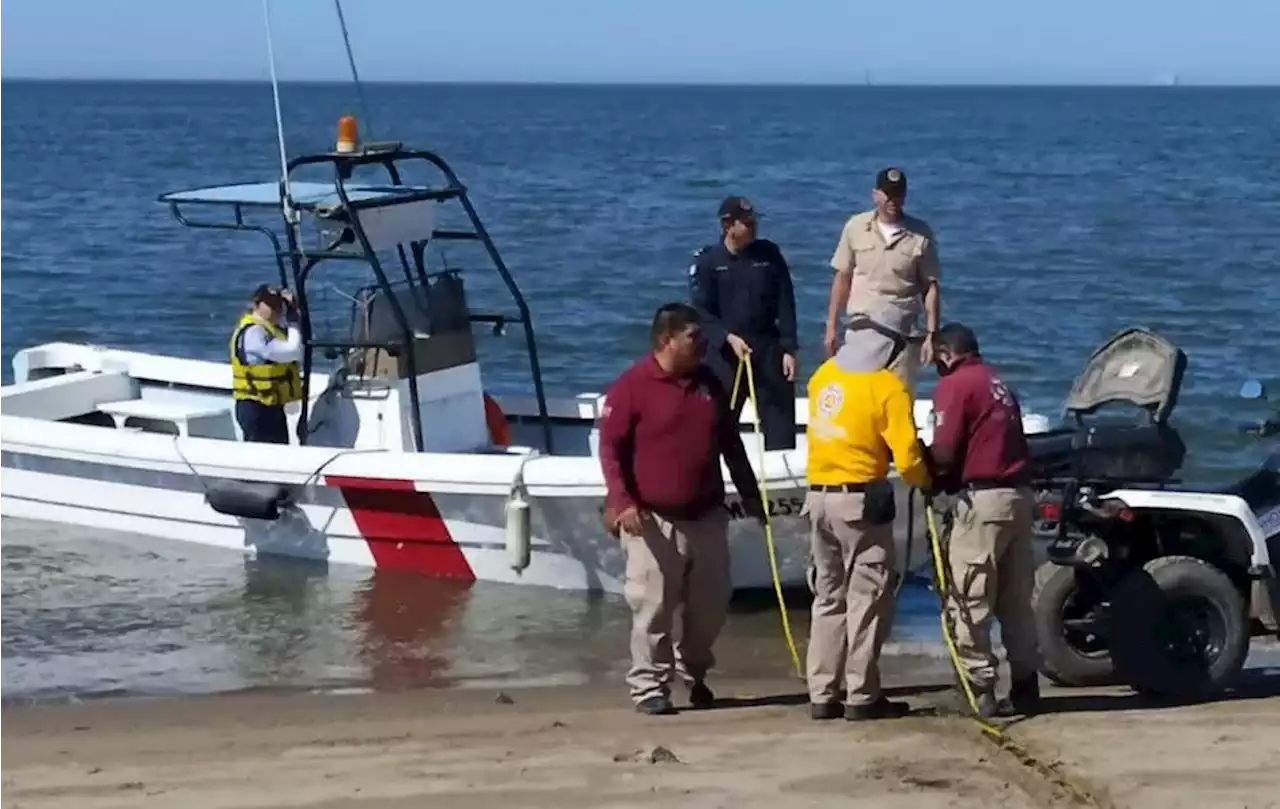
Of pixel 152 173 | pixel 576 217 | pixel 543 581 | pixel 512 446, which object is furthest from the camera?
pixel 152 173

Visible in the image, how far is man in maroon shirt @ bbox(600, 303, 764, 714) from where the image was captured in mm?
6906

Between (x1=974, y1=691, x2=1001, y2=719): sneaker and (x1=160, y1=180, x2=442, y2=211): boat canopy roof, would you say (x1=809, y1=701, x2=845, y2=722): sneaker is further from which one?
(x1=160, y1=180, x2=442, y2=211): boat canopy roof

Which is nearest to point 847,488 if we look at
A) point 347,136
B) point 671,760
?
point 671,760

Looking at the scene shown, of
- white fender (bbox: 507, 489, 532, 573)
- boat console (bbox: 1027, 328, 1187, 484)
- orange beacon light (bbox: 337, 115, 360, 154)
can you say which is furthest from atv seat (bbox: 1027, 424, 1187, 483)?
orange beacon light (bbox: 337, 115, 360, 154)

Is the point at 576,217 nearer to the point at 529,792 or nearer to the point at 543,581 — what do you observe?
the point at 543,581

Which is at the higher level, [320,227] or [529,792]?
[320,227]

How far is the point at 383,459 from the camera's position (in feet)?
33.2

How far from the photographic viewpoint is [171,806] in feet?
20.1

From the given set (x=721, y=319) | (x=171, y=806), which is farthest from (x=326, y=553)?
(x=171, y=806)

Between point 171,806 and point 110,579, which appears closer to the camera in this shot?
point 171,806

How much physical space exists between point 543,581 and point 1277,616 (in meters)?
3.80

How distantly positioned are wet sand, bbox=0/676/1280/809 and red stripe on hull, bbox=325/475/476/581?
2575 millimetres

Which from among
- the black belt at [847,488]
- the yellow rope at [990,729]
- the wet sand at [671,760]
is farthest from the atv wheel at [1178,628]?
the black belt at [847,488]

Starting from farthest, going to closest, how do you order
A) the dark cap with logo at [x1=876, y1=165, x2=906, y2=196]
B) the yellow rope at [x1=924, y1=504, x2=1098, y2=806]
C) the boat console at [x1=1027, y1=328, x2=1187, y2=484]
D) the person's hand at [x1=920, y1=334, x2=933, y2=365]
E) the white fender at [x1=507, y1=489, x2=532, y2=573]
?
the white fender at [x1=507, y1=489, x2=532, y2=573]
the dark cap with logo at [x1=876, y1=165, x2=906, y2=196]
the person's hand at [x1=920, y1=334, x2=933, y2=365]
the boat console at [x1=1027, y1=328, x2=1187, y2=484]
the yellow rope at [x1=924, y1=504, x2=1098, y2=806]
